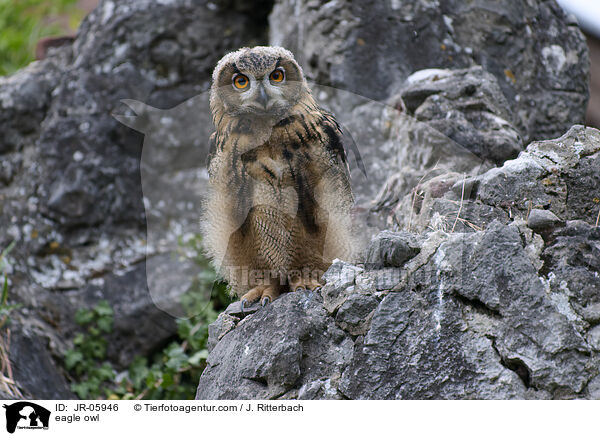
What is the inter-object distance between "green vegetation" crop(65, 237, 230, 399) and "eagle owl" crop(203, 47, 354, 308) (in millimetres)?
1039

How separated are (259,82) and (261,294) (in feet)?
3.22

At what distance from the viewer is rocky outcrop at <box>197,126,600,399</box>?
6.68 feet

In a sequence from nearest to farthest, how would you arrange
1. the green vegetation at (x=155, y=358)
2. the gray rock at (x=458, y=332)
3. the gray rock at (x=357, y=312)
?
the gray rock at (x=458, y=332) → the gray rock at (x=357, y=312) → the green vegetation at (x=155, y=358)

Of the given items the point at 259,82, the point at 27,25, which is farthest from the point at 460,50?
the point at 27,25

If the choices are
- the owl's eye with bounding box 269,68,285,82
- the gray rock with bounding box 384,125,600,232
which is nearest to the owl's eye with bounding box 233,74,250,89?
the owl's eye with bounding box 269,68,285,82

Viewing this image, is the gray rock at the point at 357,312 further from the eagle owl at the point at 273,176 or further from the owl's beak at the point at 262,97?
the owl's beak at the point at 262,97

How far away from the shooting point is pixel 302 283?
2834mm

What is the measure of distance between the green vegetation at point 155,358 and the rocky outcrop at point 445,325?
157cm

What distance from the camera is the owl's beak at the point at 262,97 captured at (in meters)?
2.66

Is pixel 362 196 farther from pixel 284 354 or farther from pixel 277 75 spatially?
pixel 284 354

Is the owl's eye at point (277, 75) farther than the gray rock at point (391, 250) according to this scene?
Yes

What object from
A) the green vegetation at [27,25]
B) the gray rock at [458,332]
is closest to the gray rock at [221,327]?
the gray rock at [458,332]
